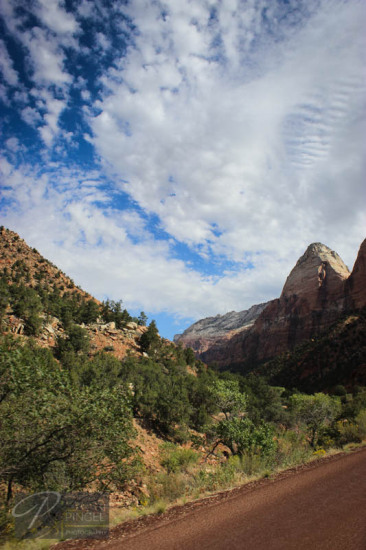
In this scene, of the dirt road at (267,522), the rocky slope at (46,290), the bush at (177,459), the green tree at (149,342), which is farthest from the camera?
the green tree at (149,342)

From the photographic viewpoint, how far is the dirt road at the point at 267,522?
4555mm

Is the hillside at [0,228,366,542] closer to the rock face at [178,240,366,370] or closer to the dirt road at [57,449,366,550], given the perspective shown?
the dirt road at [57,449,366,550]

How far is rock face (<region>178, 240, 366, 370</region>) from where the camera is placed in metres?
95.4

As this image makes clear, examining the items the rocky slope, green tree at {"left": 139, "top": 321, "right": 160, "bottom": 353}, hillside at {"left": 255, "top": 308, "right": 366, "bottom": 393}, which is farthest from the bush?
hillside at {"left": 255, "top": 308, "right": 366, "bottom": 393}

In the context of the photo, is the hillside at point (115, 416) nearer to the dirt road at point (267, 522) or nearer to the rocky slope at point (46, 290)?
the rocky slope at point (46, 290)

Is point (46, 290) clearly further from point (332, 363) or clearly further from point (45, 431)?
point (332, 363)

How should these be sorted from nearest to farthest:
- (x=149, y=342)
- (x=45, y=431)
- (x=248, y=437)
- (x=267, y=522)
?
(x=267, y=522) < (x=45, y=431) < (x=248, y=437) < (x=149, y=342)

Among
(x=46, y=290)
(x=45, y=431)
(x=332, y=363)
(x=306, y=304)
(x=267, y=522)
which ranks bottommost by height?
(x=267, y=522)

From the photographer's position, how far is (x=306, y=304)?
113m

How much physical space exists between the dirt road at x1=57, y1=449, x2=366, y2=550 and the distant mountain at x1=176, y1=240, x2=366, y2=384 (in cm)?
9193

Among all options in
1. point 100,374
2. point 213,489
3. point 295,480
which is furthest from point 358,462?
point 100,374

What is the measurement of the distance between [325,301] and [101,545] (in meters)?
117

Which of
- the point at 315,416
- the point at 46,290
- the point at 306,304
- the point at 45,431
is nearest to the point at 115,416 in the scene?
the point at 45,431

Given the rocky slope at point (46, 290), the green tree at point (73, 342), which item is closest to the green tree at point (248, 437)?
the green tree at point (73, 342)
